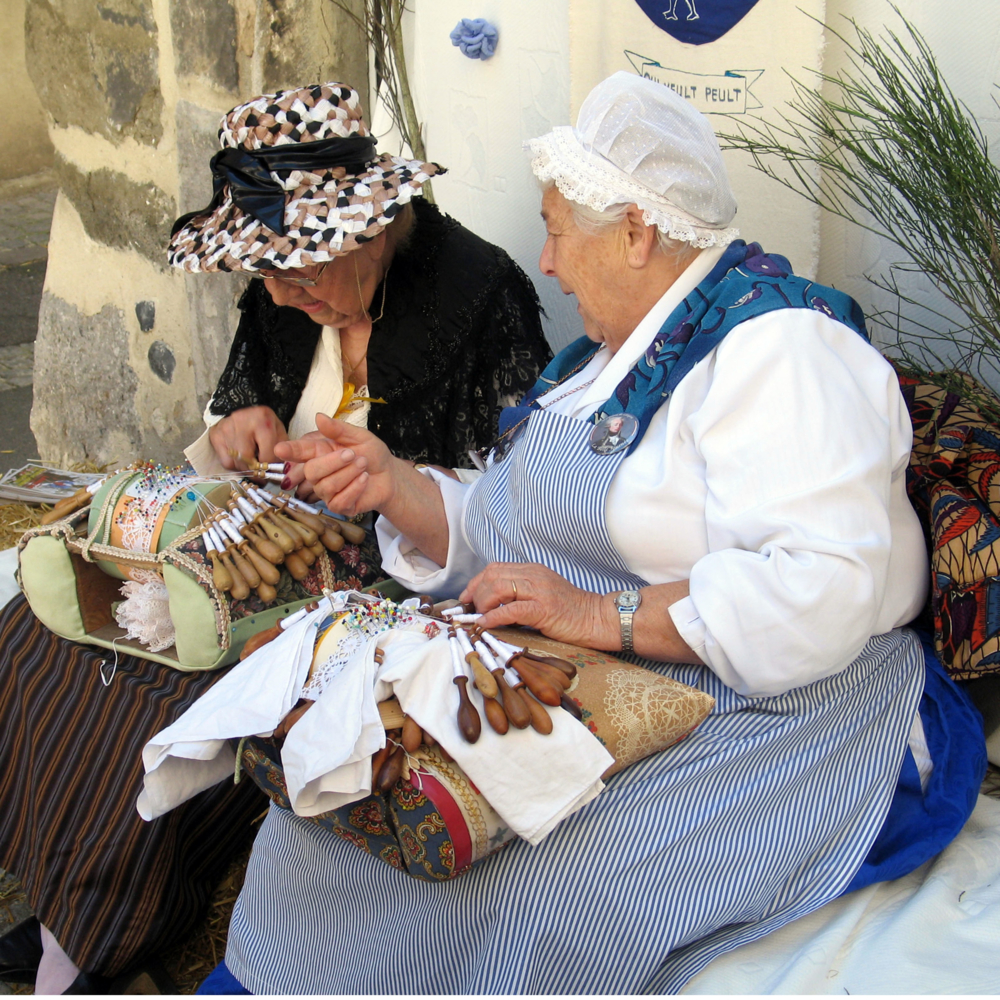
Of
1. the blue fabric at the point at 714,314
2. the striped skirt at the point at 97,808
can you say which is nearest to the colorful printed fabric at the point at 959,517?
the blue fabric at the point at 714,314

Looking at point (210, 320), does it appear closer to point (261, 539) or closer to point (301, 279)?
point (301, 279)

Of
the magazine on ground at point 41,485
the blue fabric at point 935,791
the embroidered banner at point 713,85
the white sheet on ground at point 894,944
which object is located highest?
the embroidered banner at point 713,85

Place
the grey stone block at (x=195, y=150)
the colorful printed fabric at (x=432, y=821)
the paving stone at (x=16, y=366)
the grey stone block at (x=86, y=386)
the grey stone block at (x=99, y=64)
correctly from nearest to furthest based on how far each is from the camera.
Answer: the colorful printed fabric at (x=432, y=821) → the grey stone block at (x=195, y=150) → the grey stone block at (x=99, y=64) → the grey stone block at (x=86, y=386) → the paving stone at (x=16, y=366)

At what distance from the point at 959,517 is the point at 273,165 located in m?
1.49

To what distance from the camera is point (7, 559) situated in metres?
2.66

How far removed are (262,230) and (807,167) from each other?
1.27m

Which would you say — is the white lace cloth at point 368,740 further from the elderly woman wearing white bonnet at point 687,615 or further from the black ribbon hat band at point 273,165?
the black ribbon hat band at point 273,165

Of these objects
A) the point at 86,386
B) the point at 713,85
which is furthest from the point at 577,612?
the point at 86,386

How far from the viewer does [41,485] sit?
325 centimetres

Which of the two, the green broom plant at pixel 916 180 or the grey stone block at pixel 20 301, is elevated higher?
the green broom plant at pixel 916 180

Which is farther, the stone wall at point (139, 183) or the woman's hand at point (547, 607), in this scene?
the stone wall at point (139, 183)

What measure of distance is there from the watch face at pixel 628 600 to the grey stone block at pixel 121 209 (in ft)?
7.65

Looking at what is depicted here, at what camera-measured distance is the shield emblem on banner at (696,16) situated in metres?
2.18

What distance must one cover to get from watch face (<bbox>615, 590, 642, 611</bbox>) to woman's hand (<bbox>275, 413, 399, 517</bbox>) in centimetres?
58
